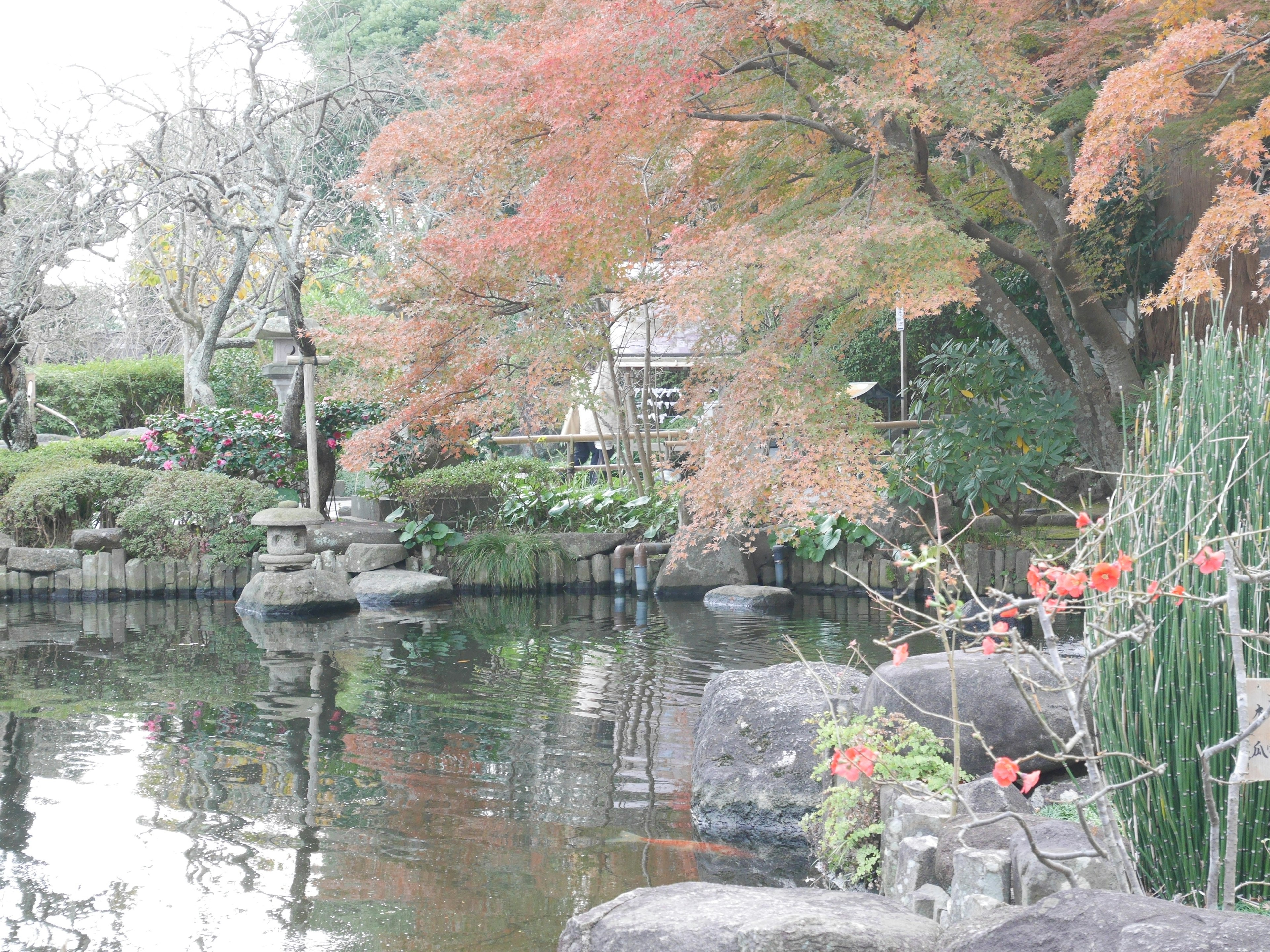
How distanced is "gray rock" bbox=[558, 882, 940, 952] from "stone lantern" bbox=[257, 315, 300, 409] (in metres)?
8.73

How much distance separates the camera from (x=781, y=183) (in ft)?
28.4

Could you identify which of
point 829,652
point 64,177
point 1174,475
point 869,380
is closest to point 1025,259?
point 829,652

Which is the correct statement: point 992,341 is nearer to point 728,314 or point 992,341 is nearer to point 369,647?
point 728,314

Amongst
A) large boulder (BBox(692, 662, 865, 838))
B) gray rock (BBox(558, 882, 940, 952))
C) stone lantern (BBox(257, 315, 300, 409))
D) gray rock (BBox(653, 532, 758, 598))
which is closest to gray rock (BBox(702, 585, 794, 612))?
gray rock (BBox(653, 532, 758, 598))

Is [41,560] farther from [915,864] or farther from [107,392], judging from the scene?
[915,864]

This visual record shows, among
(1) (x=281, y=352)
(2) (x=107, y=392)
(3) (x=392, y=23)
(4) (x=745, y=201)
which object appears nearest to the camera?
(4) (x=745, y=201)

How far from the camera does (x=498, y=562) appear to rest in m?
10.6

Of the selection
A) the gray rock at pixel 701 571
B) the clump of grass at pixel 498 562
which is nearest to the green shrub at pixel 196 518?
the clump of grass at pixel 498 562

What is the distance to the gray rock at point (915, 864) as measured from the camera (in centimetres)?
307

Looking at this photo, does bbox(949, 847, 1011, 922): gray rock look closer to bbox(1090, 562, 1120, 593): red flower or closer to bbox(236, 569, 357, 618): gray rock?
bbox(1090, 562, 1120, 593): red flower

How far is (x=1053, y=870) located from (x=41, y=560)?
9.95 meters

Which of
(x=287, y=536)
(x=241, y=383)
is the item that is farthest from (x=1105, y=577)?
(x=241, y=383)

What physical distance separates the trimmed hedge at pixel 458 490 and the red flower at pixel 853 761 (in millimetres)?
8343

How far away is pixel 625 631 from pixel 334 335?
341 cm
